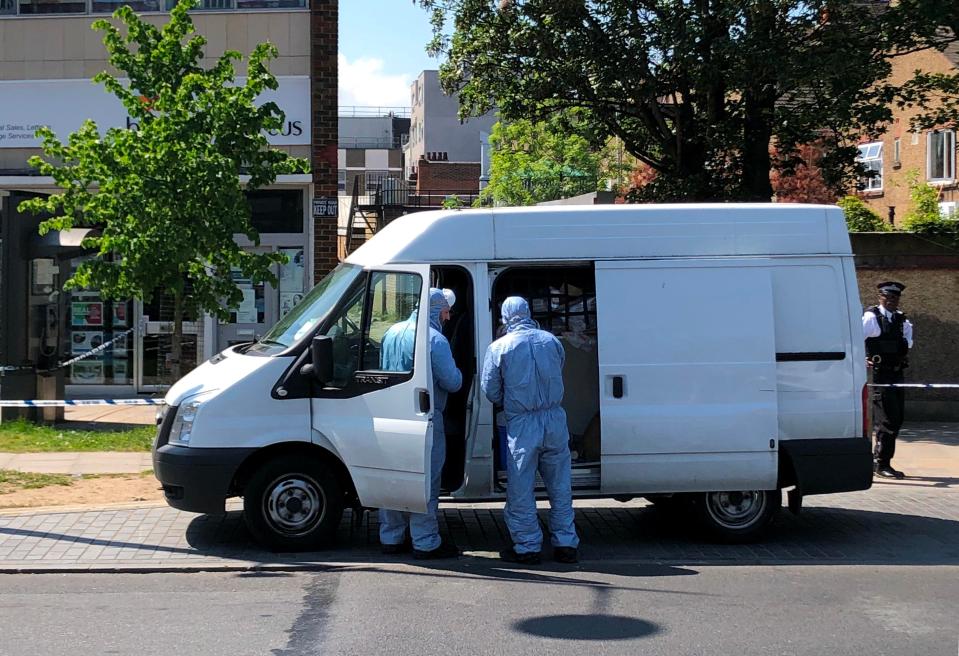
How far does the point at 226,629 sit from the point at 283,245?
1098cm

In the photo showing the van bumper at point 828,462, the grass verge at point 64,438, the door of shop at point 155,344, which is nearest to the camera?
the van bumper at point 828,462

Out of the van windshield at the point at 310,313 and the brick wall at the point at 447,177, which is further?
the brick wall at the point at 447,177

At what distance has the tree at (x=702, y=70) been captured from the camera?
13281 millimetres

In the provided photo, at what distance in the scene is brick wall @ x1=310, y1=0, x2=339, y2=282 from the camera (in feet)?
52.6

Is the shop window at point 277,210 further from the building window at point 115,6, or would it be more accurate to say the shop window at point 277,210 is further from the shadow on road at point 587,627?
the shadow on road at point 587,627

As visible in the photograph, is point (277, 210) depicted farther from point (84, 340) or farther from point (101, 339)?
point (84, 340)

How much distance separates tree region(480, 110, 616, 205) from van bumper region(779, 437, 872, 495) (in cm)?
2555

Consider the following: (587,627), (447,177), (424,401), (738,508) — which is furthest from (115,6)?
(447,177)

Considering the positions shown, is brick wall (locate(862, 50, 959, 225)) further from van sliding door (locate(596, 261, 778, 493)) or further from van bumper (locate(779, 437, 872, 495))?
van sliding door (locate(596, 261, 778, 493))

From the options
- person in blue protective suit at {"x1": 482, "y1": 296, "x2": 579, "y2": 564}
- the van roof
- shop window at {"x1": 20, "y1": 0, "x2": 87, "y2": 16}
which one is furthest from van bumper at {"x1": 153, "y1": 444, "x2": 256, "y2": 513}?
shop window at {"x1": 20, "y1": 0, "x2": 87, "y2": 16}

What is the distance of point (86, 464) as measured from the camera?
11.0 meters

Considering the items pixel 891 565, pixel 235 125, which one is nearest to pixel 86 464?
pixel 235 125

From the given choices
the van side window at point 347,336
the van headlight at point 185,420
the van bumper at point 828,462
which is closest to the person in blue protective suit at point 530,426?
the van side window at point 347,336

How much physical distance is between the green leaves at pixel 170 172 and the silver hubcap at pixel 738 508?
592 centimetres
